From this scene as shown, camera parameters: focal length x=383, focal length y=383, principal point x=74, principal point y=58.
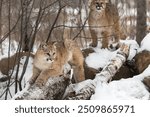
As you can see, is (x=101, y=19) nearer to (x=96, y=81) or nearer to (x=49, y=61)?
(x=96, y=81)

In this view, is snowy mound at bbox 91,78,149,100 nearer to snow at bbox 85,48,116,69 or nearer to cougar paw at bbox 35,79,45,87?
cougar paw at bbox 35,79,45,87

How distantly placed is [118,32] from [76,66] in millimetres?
2098

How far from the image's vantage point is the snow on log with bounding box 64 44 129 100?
6656 millimetres

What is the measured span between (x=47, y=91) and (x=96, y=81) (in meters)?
1.05

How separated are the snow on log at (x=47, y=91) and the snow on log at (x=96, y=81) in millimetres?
154

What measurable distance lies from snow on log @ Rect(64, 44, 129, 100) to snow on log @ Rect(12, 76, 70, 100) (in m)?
0.15

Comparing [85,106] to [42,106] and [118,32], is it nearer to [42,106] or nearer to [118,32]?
[42,106]

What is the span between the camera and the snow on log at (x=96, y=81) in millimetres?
6656

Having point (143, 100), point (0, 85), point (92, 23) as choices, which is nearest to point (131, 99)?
point (143, 100)

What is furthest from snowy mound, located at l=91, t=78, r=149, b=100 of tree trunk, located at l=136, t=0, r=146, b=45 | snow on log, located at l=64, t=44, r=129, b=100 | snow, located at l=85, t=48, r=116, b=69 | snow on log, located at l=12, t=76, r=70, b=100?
tree trunk, located at l=136, t=0, r=146, b=45

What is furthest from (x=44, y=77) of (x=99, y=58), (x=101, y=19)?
(x=101, y=19)

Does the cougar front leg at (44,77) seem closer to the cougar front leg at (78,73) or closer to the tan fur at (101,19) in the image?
the cougar front leg at (78,73)

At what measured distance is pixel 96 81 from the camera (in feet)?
23.5

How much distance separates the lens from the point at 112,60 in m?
8.13
